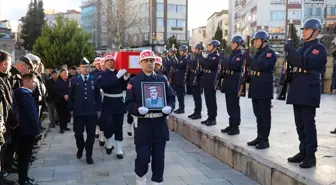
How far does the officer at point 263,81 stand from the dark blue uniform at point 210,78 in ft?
7.66

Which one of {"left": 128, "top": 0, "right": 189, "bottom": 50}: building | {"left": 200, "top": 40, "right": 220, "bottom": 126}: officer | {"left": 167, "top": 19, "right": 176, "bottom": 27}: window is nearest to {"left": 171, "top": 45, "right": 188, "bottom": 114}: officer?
{"left": 200, "top": 40, "right": 220, "bottom": 126}: officer

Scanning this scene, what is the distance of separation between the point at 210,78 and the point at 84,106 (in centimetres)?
333

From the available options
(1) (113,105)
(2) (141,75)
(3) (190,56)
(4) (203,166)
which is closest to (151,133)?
(2) (141,75)

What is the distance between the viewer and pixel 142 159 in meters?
5.22

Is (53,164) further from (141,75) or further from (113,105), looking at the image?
(141,75)

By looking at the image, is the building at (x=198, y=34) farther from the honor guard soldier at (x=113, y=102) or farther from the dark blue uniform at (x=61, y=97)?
the honor guard soldier at (x=113, y=102)

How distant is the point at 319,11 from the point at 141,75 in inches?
2167

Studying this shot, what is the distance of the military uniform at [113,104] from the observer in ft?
25.2

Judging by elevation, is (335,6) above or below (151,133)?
above

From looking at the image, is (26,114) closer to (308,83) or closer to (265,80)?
(265,80)

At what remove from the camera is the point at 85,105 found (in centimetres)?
728

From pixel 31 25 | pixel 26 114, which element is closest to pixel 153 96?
pixel 26 114

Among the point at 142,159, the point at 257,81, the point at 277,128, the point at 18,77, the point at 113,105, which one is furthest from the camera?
the point at 277,128

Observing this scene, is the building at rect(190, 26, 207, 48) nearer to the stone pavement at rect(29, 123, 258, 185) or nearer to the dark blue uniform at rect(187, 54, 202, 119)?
the dark blue uniform at rect(187, 54, 202, 119)
